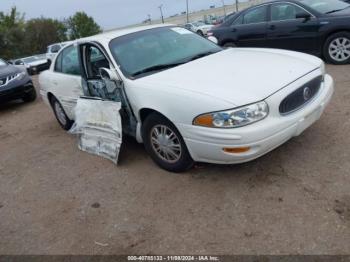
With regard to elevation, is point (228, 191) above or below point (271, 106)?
below

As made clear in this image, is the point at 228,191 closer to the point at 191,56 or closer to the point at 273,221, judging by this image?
the point at 273,221

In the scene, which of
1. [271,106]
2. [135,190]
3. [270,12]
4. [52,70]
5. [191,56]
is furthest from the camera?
[270,12]

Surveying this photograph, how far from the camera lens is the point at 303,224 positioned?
305cm

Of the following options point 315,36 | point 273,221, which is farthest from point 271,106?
point 315,36

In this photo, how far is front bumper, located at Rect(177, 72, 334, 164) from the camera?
3.37 m

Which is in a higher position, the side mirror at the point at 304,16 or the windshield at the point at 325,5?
the windshield at the point at 325,5

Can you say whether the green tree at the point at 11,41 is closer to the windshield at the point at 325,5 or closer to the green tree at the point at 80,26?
the green tree at the point at 80,26

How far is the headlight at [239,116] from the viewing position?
11.0 feet

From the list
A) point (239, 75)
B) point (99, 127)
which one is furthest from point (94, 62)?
point (239, 75)

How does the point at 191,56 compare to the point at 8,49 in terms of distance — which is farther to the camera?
the point at 8,49

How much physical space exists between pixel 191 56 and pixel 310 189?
2074 millimetres

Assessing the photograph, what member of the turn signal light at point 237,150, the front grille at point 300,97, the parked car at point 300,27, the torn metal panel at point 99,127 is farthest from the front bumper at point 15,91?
the front grille at point 300,97

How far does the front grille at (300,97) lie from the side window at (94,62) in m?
2.23

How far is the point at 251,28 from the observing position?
29.0 feet
